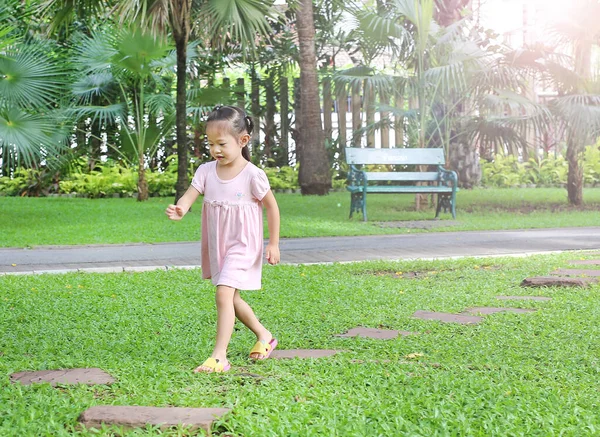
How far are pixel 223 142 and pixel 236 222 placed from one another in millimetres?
389

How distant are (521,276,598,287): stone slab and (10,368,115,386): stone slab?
377cm

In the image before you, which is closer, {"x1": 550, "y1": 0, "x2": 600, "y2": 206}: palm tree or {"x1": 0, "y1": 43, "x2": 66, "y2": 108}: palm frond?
{"x1": 0, "y1": 43, "x2": 66, "y2": 108}: palm frond

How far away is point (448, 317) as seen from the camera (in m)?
5.43

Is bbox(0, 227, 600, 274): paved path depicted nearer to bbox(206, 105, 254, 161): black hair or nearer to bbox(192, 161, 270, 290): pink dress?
bbox(192, 161, 270, 290): pink dress

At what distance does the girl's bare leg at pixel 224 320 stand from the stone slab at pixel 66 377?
0.52m

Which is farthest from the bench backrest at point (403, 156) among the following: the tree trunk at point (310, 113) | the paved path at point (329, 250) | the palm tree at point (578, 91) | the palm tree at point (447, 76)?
the tree trunk at point (310, 113)

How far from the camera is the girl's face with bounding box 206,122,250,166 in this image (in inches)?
167

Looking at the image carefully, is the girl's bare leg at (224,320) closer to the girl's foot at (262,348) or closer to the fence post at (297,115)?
the girl's foot at (262,348)

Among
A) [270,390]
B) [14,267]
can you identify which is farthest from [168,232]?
[270,390]

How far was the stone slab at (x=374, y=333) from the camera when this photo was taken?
16.0 ft

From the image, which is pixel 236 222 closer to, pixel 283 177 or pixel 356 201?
pixel 356 201

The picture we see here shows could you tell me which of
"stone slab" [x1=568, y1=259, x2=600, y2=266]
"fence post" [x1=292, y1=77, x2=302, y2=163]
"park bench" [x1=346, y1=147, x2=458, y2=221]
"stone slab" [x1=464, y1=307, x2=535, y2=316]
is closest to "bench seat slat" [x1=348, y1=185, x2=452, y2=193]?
"park bench" [x1=346, y1=147, x2=458, y2=221]

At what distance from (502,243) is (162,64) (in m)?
9.26

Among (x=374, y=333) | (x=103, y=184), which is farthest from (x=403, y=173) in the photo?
(x=374, y=333)
